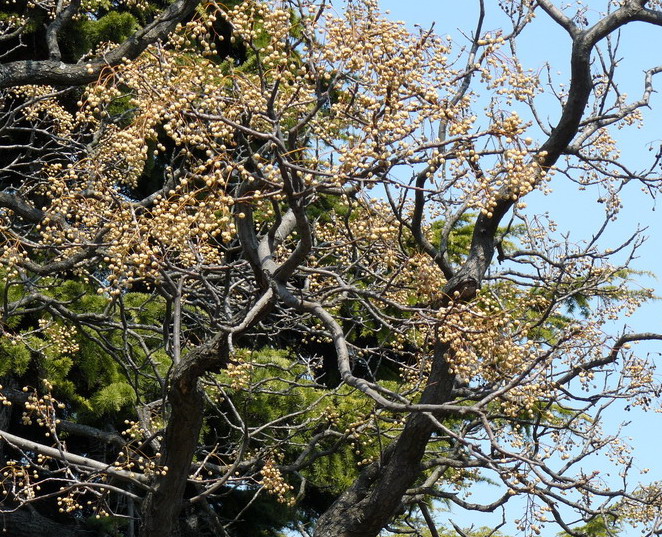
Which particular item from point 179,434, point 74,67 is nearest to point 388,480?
point 179,434

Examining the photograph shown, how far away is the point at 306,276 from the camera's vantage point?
805 centimetres

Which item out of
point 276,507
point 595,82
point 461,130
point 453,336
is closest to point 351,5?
point 461,130

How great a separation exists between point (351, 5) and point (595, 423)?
399 cm

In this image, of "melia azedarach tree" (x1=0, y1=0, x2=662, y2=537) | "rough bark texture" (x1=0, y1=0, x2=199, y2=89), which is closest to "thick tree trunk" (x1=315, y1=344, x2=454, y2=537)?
"melia azedarach tree" (x1=0, y1=0, x2=662, y2=537)

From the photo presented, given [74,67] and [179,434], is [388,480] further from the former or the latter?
[74,67]

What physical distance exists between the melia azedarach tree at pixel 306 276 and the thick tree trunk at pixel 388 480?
21 mm

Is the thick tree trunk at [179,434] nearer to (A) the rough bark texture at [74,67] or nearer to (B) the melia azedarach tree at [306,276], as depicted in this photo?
(B) the melia azedarach tree at [306,276]

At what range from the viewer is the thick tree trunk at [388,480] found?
7.66 meters

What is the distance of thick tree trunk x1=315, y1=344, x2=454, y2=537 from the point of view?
7656 mm

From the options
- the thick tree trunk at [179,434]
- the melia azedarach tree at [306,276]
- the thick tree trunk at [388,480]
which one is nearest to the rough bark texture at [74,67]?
the melia azedarach tree at [306,276]

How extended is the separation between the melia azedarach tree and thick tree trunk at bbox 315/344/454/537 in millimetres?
21

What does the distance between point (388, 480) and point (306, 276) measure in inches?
75.4

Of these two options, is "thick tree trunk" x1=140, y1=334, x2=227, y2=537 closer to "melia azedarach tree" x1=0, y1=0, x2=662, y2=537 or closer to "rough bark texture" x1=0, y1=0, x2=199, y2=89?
"melia azedarach tree" x1=0, y1=0, x2=662, y2=537

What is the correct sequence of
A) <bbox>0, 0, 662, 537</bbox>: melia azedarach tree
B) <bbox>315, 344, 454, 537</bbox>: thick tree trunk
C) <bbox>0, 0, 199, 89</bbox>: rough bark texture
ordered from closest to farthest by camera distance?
<bbox>0, 0, 662, 537</bbox>: melia azedarach tree, <bbox>315, 344, 454, 537</bbox>: thick tree trunk, <bbox>0, 0, 199, 89</bbox>: rough bark texture
